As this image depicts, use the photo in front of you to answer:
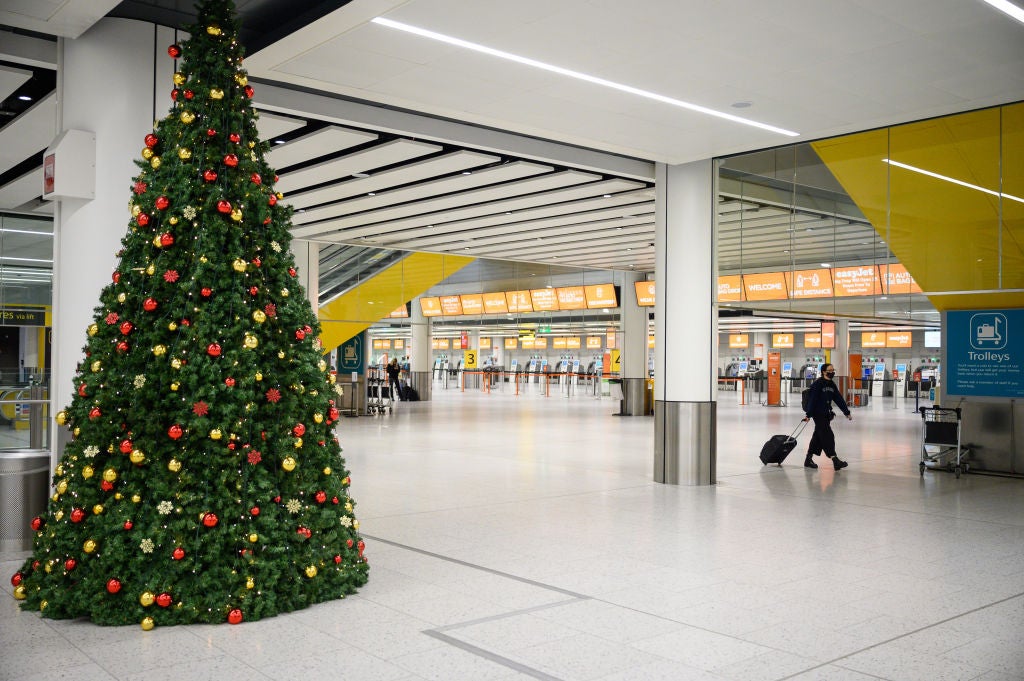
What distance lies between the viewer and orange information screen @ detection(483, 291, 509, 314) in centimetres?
2783

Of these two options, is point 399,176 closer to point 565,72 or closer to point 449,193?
point 449,193

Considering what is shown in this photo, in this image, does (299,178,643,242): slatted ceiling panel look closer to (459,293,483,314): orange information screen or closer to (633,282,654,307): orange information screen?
(633,282,654,307): orange information screen

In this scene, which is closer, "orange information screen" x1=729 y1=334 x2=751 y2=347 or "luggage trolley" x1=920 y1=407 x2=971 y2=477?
"luggage trolley" x1=920 y1=407 x2=971 y2=477

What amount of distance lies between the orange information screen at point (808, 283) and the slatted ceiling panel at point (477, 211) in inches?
96.2

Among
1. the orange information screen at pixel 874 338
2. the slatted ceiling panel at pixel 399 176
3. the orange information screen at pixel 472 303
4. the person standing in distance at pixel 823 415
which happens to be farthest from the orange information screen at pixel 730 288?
the orange information screen at pixel 874 338

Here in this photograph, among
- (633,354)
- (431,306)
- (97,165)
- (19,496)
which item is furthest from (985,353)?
(431,306)

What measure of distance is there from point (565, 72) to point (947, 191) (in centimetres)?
505

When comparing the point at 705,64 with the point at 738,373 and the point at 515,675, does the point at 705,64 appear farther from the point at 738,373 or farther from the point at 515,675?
the point at 738,373

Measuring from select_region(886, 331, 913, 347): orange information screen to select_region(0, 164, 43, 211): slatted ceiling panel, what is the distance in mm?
35679

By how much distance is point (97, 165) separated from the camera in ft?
18.8

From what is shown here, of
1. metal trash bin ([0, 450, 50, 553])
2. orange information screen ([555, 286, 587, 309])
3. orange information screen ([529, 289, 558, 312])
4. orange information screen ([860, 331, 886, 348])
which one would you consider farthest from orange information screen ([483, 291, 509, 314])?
metal trash bin ([0, 450, 50, 553])

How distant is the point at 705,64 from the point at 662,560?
144 inches

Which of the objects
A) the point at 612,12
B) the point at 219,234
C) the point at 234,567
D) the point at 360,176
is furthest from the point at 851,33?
the point at 360,176

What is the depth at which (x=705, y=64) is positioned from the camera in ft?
20.3
